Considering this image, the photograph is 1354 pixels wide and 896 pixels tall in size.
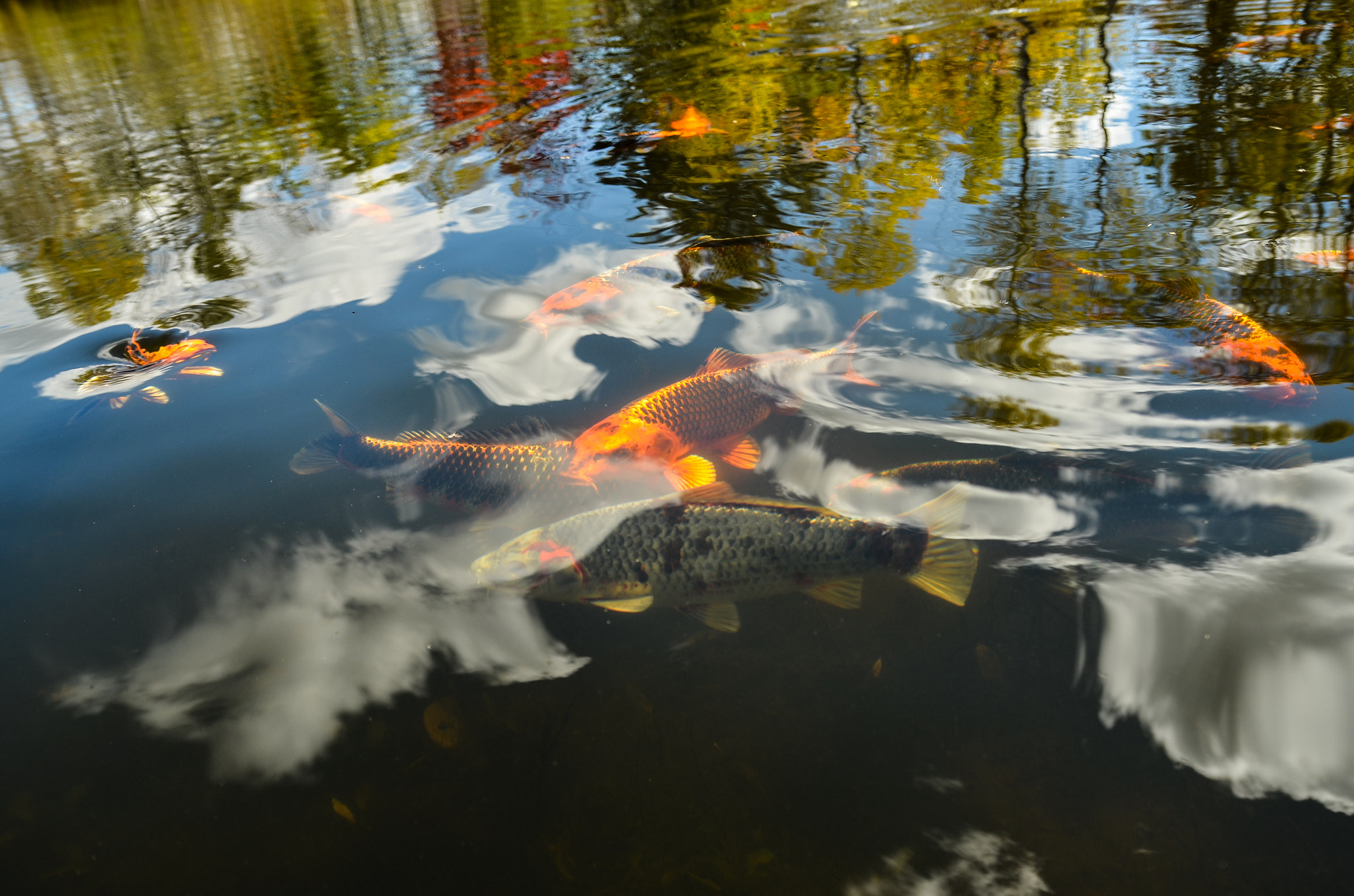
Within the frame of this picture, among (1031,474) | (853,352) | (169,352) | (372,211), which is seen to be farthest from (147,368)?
(1031,474)

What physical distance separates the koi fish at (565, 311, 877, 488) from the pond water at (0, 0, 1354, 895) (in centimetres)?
9

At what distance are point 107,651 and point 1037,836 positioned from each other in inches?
101

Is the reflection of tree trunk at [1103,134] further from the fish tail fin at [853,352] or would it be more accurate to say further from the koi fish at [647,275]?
the koi fish at [647,275]

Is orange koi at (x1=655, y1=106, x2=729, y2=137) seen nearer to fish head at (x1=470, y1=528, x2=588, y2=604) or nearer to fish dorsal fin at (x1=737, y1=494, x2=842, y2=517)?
fish dorsal fin at (x1=737, y1=494, x2=842, y2=517)

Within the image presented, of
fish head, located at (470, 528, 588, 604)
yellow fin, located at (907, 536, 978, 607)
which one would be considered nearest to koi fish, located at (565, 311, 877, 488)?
fish head, located at (470, 528, 588, 604)

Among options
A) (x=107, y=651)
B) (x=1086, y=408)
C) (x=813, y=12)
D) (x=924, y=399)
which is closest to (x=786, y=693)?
(x=924, y=399)

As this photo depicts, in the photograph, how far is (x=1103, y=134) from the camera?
500cm

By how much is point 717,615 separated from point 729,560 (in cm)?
16

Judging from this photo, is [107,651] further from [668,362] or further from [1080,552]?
[1080,552]

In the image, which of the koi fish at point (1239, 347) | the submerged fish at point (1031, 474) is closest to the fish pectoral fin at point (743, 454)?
the submerged fish at point (1031, 474)

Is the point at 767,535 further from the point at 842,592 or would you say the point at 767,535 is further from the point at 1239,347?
the point at 1239,347

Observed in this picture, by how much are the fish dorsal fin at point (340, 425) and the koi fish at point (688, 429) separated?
2.98ft

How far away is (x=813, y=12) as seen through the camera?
441 inches

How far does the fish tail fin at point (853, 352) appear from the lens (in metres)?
2.91
